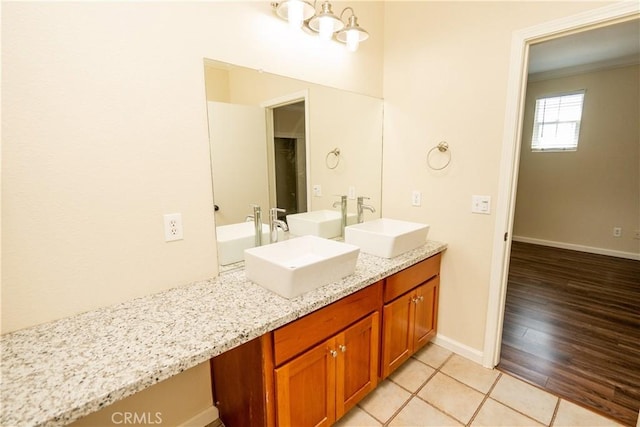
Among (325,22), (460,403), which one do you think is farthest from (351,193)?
(460,403)

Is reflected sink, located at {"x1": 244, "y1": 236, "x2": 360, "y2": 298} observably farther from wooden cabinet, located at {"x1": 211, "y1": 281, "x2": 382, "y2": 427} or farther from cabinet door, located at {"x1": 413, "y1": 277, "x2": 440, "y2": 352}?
cabinet door, located at {"x1": 413, "y1": 277, "x2": 440, "y2": 352}

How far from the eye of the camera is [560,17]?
156 centimetres

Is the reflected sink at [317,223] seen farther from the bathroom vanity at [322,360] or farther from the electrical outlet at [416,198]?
the bathroom vanity at [322,360]

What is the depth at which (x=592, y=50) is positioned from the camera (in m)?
3.54

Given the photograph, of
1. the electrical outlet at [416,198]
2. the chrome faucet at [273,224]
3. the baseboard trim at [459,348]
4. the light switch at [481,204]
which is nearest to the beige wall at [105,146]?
the chrome faucet at [273,224]

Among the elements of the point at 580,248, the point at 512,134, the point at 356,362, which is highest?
the point at 512,134

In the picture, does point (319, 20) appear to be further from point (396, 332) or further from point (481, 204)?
point (396, 332)

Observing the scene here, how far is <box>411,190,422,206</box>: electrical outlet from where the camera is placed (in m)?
2.25

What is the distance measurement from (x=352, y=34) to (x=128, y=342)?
73.8 inches

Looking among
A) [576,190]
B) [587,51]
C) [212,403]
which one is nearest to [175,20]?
[212,403]

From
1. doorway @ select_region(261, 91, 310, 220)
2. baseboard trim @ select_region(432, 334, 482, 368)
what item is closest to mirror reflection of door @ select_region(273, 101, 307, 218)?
doorway @ select_region(261, 91, 310, 220)

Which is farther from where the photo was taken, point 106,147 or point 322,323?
point 322,323

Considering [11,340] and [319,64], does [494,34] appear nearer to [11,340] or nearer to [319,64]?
[319,64]

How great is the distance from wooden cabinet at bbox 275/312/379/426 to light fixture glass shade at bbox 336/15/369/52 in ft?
5.24
